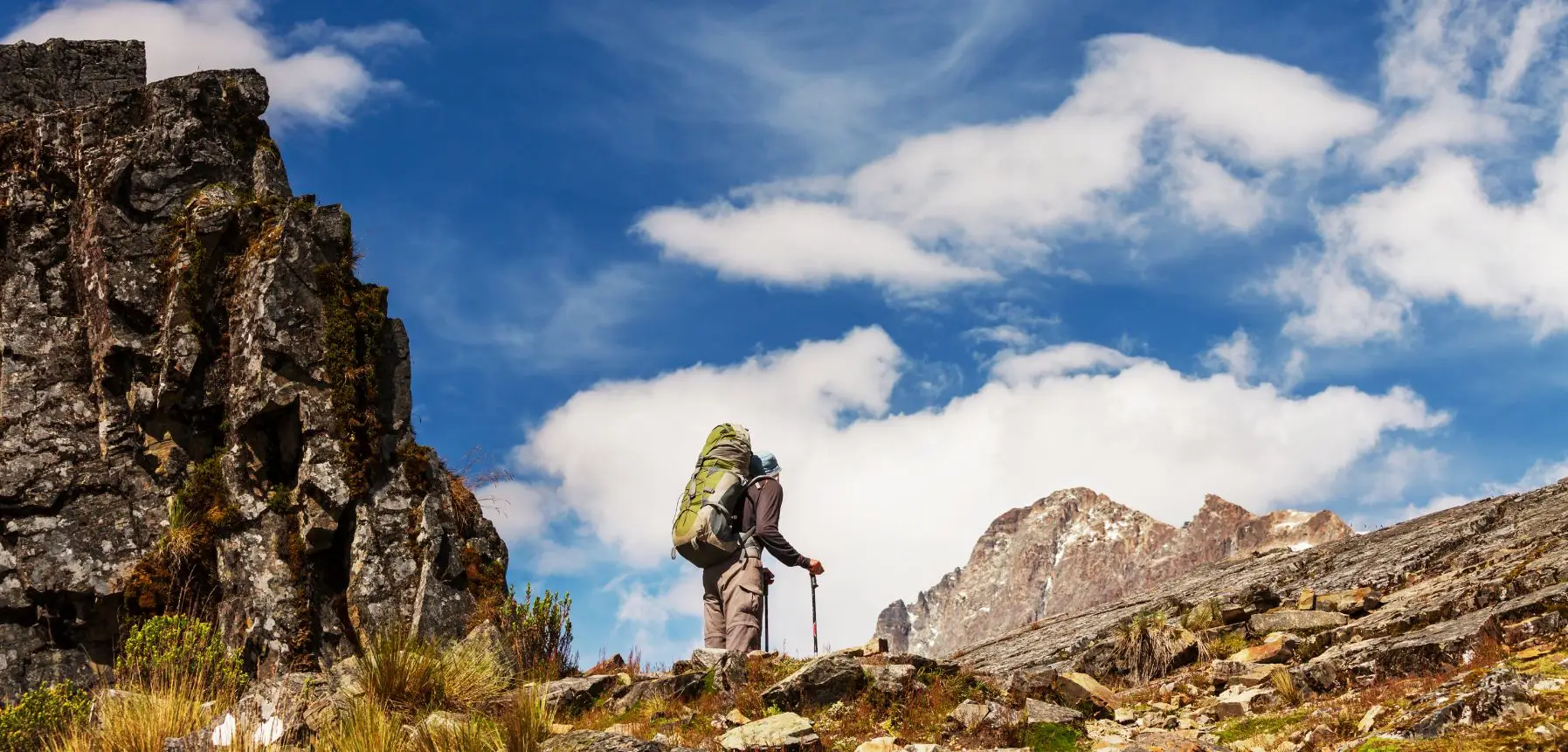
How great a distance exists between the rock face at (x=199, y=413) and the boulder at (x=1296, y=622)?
11.3m

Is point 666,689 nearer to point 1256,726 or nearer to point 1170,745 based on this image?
point 1170,745

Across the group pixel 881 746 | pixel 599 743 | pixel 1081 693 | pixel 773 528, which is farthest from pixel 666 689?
pixel 1081 693

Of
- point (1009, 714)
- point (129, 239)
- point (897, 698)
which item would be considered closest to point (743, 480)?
point (897, 698)

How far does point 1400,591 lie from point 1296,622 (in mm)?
1578

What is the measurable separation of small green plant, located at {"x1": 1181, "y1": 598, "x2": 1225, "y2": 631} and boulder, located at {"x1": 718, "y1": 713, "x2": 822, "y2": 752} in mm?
5183

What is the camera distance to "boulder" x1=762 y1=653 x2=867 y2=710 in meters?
10.8

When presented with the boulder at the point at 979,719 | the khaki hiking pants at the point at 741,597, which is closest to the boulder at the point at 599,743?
the boulder at the point at 979,719

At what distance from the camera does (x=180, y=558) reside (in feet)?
59.2

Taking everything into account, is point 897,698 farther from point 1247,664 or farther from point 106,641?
point 106,641

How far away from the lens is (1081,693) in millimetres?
10188

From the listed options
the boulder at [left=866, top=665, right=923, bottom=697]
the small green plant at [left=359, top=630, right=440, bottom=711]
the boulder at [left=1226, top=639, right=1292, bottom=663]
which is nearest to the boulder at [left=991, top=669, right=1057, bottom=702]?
the boulder at [left=866, top=665, right=923, bottom=697]

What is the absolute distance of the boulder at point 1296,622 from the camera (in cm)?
1155

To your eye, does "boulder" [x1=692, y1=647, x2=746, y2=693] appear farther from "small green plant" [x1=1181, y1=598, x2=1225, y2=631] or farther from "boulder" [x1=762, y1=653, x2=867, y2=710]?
"small green plant" [x1=1181, y1=598, x2=1225, y2=631]

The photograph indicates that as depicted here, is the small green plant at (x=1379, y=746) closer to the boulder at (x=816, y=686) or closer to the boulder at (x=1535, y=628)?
the boulder at (x=1535, y=628)
